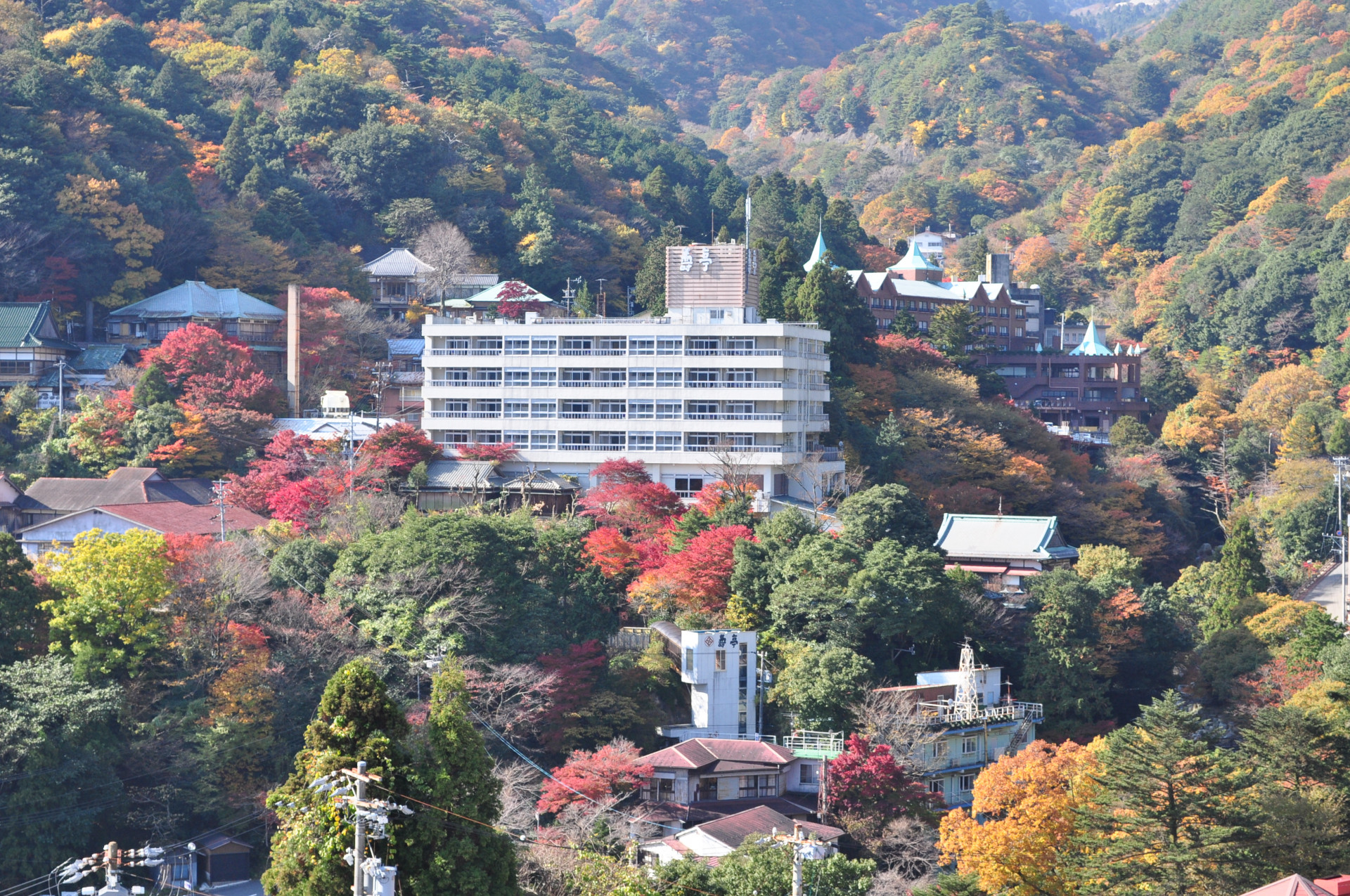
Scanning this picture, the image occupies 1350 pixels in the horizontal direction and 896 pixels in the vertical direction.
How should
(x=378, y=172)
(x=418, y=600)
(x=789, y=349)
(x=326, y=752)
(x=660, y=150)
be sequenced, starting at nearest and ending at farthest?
(x=326, y=752), (x=418, y=600), (x=789, y=349), (x=378, y=172), (x=660, y=150)

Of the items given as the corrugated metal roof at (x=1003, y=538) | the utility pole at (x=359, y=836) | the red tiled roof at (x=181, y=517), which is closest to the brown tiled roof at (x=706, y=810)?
the utility pole at (x=359, y=836)

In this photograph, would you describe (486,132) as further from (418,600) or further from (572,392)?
(418,600)

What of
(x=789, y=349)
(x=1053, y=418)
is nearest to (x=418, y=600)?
(x=789, y=349)

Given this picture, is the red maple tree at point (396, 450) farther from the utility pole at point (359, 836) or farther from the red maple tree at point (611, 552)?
the utility pole at point (359, 836)

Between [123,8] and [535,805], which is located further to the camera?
[123,8]

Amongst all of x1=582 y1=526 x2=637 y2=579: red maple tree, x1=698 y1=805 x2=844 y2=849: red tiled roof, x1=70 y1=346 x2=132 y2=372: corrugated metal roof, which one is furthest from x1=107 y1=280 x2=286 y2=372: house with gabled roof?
x1=698 y1=805 x2=844 y2=849: red tiled roof

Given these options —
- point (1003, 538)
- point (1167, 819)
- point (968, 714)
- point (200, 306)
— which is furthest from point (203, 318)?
point (1167, 819)

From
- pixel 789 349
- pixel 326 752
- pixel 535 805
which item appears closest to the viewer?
pixel 326 752

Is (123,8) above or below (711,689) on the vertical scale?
above

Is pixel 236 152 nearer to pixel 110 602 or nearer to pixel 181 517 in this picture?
pixel 181 517
